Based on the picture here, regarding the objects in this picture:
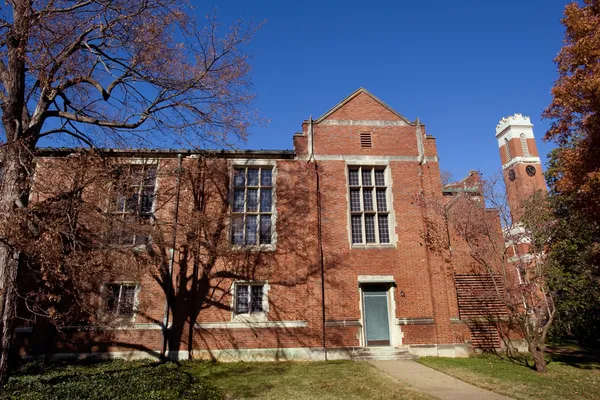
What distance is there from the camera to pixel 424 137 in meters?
16.0

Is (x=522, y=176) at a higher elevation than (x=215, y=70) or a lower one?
higher

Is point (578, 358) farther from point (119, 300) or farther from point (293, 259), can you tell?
point (119, 300)

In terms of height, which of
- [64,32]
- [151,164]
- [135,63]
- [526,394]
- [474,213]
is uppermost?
[64,32]

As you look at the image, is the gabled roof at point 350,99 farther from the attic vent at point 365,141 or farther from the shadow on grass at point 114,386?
the shadow on grass at point 114,386

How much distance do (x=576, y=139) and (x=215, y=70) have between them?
50.0 ft

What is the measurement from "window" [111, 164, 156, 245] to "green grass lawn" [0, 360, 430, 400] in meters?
4.01

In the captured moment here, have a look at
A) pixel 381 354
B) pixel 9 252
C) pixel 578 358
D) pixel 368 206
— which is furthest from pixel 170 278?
pixel 578 358

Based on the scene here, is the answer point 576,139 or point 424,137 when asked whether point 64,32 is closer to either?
point 424,137

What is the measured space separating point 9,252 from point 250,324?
772cm

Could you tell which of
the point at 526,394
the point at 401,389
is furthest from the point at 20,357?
the point at 526,394

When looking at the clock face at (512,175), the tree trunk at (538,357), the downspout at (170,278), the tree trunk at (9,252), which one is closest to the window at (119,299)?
the downspout at (170,278)

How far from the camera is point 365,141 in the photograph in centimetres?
1589

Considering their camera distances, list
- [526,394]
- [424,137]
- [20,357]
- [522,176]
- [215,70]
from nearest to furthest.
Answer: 1. [526,394]
2. [215,70]
3. [20,357]
4. [424,137]
5. [522,176]

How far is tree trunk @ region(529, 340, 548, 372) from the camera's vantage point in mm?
10727
